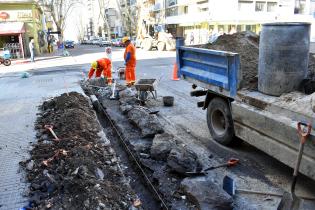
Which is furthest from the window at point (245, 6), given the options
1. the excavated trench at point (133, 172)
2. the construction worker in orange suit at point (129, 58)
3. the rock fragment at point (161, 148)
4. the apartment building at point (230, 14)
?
the rock fragment at point (161, 148)

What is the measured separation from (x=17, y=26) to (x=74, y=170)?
2966 cm

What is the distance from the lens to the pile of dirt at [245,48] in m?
5.33

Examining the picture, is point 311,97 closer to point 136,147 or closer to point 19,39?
point 136,147

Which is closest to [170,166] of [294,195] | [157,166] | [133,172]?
[157,166]

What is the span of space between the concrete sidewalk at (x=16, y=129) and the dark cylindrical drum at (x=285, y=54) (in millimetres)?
3655

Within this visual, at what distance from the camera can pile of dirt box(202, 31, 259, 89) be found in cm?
533

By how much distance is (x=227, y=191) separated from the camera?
433 centimetres

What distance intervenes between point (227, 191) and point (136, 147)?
7.12 ft

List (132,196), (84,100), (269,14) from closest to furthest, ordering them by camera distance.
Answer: (132,196) → (84,100) → (269,14)

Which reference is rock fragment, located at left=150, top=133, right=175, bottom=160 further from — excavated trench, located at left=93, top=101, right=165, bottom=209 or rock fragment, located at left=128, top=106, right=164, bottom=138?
rock fragment, located at left=128, top=106, right=164, bottom=138

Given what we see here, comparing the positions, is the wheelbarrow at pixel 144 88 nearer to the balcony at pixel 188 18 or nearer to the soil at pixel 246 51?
the soil at pixel 246 51

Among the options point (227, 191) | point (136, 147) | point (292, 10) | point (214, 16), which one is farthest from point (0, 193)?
point (292, 10)

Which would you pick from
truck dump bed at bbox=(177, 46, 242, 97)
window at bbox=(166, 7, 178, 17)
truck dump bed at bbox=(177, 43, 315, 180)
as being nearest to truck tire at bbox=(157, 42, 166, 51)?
window at bbox=(166, 7, 178, 17)

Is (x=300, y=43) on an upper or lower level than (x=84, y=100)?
upper
